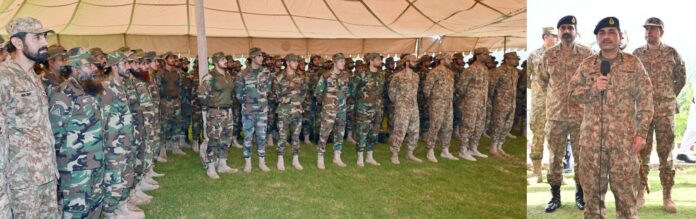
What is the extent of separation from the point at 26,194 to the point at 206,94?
2.13 m

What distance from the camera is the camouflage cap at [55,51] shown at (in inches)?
97.6

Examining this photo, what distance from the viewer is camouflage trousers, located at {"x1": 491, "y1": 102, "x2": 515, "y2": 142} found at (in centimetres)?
438

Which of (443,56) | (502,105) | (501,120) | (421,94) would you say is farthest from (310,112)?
(501,120)

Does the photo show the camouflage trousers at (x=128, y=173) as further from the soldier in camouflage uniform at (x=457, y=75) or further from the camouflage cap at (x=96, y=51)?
the soldier in camouflage uniform at (x=457, y=75)

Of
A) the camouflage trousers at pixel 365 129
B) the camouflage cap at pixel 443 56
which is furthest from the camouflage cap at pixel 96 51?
the camouflage cap at pixel 443 56

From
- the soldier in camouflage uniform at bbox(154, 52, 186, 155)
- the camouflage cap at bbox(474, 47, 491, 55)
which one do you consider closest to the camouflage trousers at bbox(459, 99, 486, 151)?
the camouflage cap at bbox(474, 47, 491, 55)

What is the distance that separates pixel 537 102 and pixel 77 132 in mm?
2131

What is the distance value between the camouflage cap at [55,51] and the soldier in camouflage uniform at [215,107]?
5.35 feet

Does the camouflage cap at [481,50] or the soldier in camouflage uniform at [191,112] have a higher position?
the camouflage cap at [481,50]

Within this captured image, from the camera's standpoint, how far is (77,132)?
8.09 ft

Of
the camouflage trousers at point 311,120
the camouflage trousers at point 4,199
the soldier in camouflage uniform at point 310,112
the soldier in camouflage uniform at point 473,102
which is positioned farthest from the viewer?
the camouflage trousers at point 311,120

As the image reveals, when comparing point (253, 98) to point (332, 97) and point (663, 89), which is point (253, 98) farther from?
point (663, 89)

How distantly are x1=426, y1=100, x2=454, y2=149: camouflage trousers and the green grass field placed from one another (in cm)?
33

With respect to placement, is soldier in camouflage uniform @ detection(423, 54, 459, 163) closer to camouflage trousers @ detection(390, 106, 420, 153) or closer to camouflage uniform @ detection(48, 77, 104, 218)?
camouflage trousers @ detection(390, 106, 420, 153)
